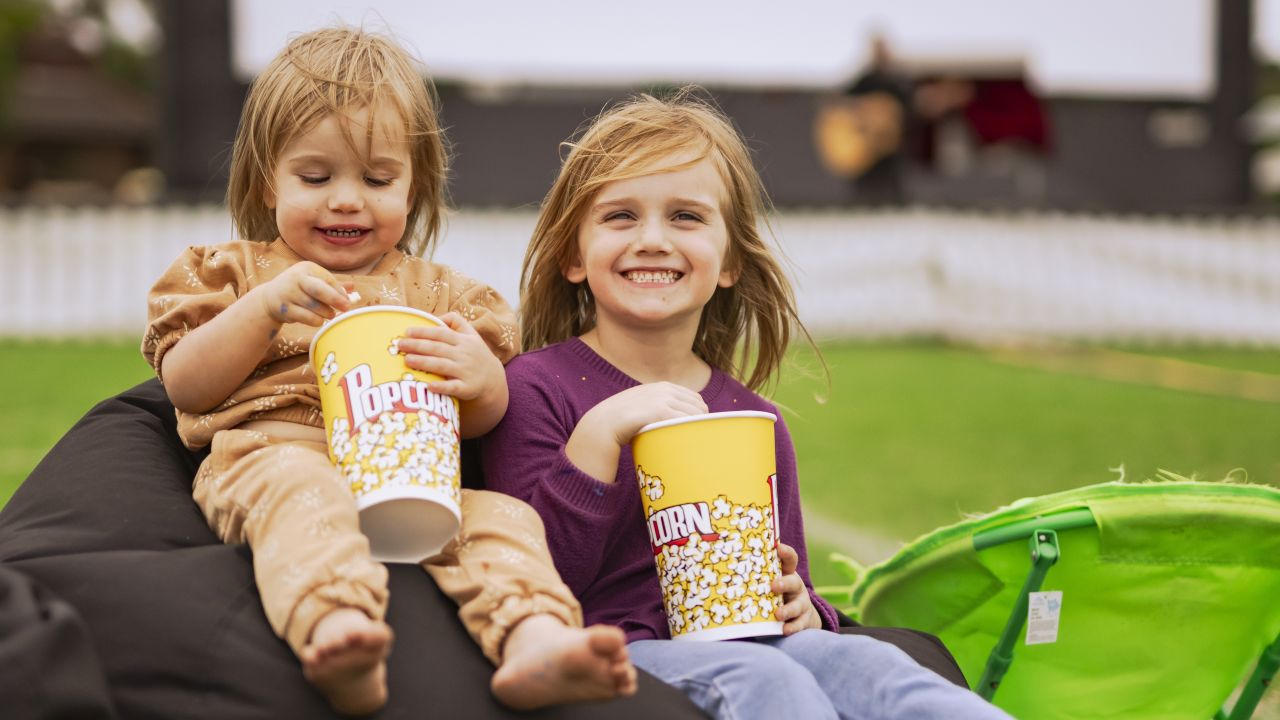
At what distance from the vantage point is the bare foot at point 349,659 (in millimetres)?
1601

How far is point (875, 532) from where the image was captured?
4648 millimetres

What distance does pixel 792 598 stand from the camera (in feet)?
7.07

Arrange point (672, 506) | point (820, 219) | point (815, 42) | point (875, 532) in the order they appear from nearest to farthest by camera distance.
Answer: point (672, 506) < point (875, 532) < point (820, 219) < point (815, 42)

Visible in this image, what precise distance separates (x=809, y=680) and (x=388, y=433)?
701mm

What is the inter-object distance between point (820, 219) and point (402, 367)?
9.52 m

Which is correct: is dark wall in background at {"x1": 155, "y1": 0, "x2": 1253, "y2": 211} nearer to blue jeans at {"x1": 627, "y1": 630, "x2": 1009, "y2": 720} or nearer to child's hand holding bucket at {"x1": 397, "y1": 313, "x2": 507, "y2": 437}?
child's hand holding bucket at {"x1": 397, "y1": 313, "x2": 507, "y2": 437}

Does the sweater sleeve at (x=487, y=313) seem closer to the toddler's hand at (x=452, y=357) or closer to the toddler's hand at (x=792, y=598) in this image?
the toddler's hand at (x=452, y=357)

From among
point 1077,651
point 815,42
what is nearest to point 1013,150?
point 815,42

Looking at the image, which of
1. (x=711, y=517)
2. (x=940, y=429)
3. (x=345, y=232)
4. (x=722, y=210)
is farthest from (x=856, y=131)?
(x=711, y=517)

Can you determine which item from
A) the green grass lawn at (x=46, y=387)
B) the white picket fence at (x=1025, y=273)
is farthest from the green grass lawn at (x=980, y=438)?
the green grass lawn at (x=46, y=387)

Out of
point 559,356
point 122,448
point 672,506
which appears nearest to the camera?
point 672,506

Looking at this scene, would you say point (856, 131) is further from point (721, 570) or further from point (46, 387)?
point (721, 570)

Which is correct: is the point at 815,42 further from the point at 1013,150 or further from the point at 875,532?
the point at 875,532

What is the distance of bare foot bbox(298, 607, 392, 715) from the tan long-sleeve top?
55 centimetres
